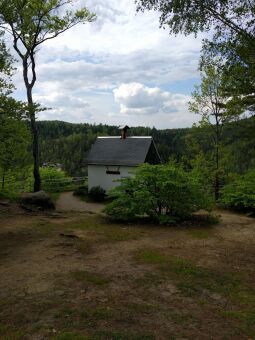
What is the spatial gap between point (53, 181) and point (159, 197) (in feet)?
74.1

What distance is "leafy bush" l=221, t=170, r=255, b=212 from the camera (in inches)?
735

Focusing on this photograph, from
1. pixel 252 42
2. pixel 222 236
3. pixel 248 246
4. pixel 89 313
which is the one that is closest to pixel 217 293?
pixel 89 313

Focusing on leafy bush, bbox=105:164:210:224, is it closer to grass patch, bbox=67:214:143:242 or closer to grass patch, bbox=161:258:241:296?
grass patch, bbox=67:214:143:242

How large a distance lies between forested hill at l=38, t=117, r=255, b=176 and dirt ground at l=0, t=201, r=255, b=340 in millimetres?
14360

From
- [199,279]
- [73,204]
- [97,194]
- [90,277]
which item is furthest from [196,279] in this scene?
[97,194]

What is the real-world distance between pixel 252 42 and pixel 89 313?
810cm

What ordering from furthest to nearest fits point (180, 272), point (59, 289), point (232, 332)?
point (180, 272)
point (59, 289)
point (232, 332)

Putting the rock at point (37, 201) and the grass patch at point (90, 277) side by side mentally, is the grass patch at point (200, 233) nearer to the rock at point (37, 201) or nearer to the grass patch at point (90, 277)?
the grass patch at point (90, 277)

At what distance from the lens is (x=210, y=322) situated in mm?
5449

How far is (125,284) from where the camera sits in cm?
704

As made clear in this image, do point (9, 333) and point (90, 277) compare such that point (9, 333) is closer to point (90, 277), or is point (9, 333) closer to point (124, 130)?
point (90, 277)

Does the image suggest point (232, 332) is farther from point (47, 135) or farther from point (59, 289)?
point (47, 135)

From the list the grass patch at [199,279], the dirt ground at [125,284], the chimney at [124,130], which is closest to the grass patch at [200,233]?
the dirt ground at [125,284]

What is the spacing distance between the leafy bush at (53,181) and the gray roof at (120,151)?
15.1 ft
